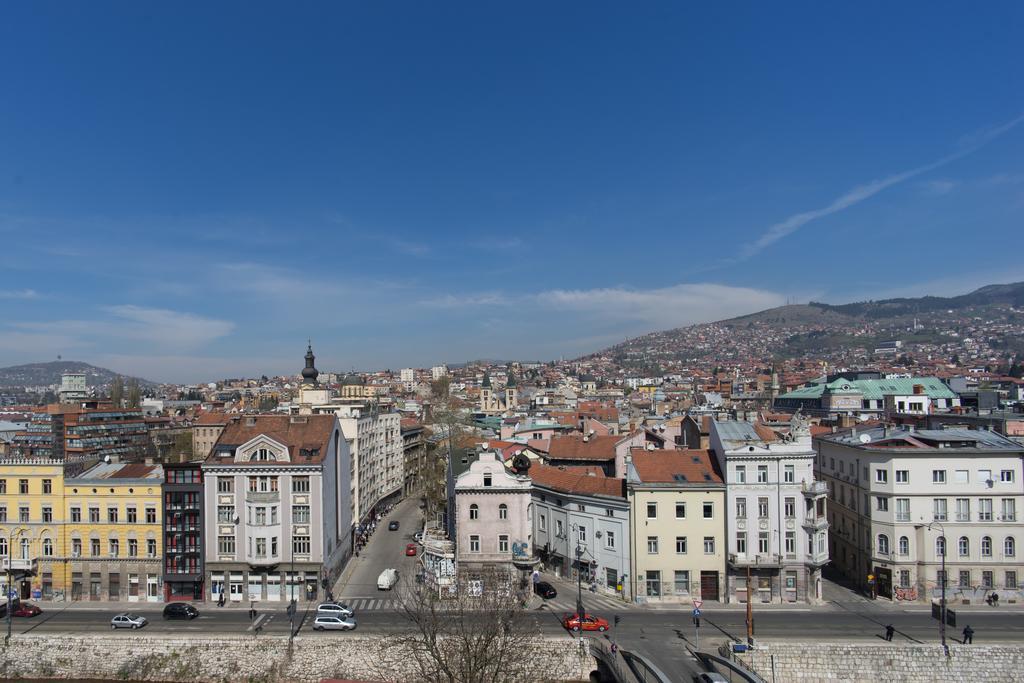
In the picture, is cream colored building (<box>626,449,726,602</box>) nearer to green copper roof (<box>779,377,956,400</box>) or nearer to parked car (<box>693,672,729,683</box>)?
parked car (<box>693,672,729,683</box>)

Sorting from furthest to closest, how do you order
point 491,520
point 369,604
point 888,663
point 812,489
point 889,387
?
point 889,387 → point 491,520 → point 369,604 → point 812,489 → point 888,663

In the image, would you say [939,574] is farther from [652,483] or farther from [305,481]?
[305,481]

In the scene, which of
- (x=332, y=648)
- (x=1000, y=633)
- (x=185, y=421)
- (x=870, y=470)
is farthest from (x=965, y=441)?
(x=185, y=421)

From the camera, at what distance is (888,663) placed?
34062 mm

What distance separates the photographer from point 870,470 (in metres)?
43.4

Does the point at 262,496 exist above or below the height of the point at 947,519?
above

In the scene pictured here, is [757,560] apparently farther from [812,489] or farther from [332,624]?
[332,624]

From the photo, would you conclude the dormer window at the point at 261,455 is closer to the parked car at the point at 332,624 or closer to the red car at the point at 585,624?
the parked car at the point at 332,624

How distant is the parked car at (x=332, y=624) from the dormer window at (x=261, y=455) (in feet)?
37.3

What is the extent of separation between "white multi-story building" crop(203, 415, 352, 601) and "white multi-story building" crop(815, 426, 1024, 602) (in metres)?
34.2

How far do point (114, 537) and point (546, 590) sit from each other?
27.0 meters

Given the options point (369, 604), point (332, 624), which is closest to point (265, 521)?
point (369, 604)

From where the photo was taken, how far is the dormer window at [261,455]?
44312mm

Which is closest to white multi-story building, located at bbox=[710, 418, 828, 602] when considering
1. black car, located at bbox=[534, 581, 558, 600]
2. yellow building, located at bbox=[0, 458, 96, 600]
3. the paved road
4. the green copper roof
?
black car, located at bbox=[534, 581, 558, 600]
